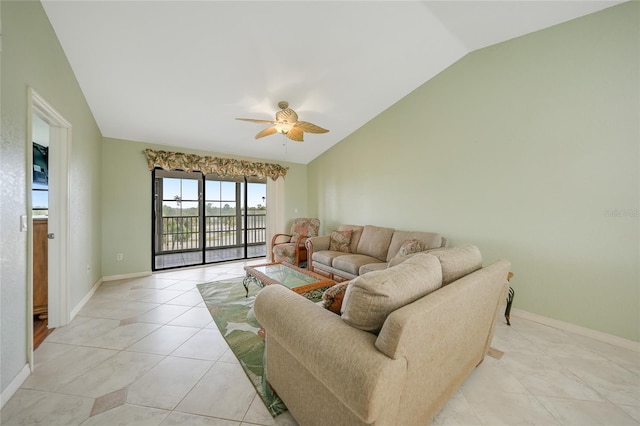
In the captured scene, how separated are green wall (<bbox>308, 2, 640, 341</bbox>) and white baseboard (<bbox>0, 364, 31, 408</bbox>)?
162 inches

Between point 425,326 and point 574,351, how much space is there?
2159 millimetres

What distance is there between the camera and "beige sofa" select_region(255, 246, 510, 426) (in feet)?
2.73

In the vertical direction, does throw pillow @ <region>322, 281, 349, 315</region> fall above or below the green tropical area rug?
above

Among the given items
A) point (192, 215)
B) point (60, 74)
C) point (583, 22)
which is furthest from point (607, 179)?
point (192, 215)

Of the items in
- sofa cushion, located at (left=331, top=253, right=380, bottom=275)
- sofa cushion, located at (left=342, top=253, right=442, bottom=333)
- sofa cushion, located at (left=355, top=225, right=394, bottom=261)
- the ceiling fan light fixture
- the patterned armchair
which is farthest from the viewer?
the patterned armchair

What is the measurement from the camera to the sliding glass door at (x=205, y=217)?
5238mm

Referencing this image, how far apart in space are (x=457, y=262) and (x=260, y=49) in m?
2.69

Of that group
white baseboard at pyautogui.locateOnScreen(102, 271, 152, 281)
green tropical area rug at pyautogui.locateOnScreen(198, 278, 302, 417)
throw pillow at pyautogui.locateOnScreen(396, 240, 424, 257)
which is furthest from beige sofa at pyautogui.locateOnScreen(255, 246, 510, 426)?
white baseboard at pyautogui.locateOnScreen(102, 271, 152, 281)

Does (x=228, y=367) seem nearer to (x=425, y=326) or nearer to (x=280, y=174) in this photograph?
(x=425, y=326)

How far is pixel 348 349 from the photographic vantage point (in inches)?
35.2

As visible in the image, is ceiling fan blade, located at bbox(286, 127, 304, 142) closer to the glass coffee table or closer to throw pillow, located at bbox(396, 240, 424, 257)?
the glass coffee table

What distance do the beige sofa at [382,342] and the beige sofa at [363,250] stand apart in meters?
1.66

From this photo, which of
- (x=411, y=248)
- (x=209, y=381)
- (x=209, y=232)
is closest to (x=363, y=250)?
(x=411, y=248)

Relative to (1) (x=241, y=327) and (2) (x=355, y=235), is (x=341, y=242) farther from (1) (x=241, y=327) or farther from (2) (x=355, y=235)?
(1) (x=241, y=327)
